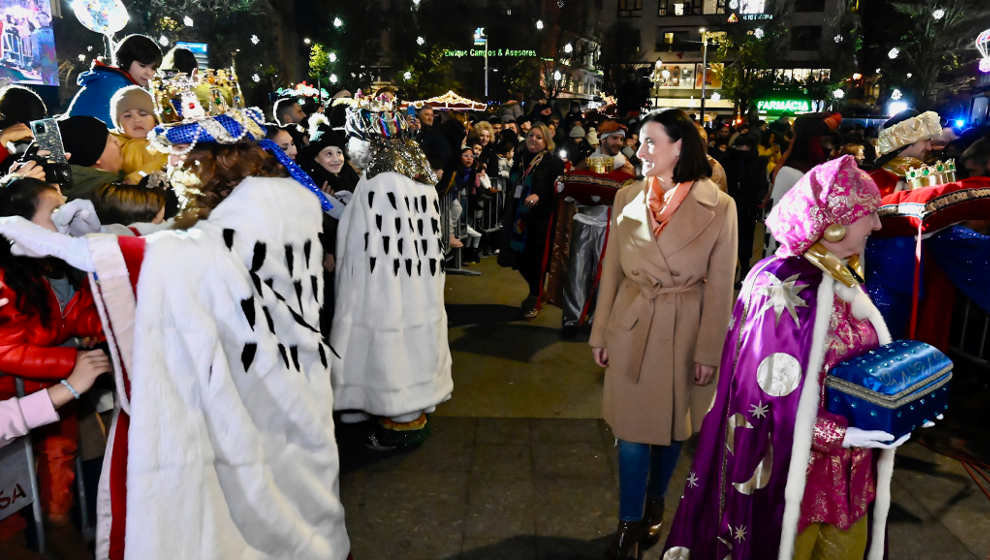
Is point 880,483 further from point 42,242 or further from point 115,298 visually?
point 42,242

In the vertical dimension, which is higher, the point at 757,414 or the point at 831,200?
the point at 831,200

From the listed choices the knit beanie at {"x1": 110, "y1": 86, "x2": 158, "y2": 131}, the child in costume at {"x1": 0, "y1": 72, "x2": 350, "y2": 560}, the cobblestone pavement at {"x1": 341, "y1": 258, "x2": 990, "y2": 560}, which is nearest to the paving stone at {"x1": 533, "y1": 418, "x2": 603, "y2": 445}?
the cobblestone pavement at {"x1": 341, "y1": 258, "x2": 990, "y2": 560}

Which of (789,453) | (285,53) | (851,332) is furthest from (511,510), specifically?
(285,53)

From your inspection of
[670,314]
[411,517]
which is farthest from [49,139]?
[670,314]

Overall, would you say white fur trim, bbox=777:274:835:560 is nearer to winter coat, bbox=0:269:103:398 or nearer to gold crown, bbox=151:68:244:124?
gold crown, bbox=151:68:244:124

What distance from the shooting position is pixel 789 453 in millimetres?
2336

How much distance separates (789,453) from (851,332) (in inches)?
19.8

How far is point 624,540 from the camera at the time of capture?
3221 mm

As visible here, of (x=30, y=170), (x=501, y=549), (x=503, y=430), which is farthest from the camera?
(x=503, y=430)

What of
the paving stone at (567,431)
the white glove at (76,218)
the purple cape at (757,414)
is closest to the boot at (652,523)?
the purple cape at (757,414)

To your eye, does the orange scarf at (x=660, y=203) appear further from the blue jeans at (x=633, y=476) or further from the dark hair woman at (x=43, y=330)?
the dark hair woman at (x=43, y=330)

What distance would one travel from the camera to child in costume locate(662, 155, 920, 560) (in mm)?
2285

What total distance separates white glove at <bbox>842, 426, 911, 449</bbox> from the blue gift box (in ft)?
0.06

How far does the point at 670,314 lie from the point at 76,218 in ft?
8.54
